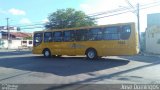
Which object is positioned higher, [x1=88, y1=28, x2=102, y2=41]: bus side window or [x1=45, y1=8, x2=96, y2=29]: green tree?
[x1=45, y1=8, x2=96, y2=29]: green tree

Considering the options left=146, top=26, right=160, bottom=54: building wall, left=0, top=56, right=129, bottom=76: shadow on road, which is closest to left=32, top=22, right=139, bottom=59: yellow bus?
left=0, top=56, right=129, bottom=76: shadow on road

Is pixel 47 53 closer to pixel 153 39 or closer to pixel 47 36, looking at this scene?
pixel 47 36

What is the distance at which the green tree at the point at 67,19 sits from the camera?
5784 centimetres

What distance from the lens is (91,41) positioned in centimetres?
2291

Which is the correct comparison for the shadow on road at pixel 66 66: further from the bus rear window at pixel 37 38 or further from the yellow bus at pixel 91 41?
the bus rear window at pixel 37 38

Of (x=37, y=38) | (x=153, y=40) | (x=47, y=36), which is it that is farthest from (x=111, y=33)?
(x=153, y=40)

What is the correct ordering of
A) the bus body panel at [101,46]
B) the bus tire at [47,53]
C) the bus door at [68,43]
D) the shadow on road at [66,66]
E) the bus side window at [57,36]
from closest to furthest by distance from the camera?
1. the shadow on road at [66,66]
2. the bus body panel at [101,46]
3. the bus door at [68,43]
4. the bus side window at [57,36]
5. the bus tire at [47,53]

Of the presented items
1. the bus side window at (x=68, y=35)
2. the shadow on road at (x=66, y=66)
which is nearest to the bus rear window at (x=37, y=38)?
the bus side window at (x=68, y=35)

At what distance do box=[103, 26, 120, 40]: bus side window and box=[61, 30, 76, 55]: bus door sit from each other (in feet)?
11.1

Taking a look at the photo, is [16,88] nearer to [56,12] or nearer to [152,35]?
[152,35]

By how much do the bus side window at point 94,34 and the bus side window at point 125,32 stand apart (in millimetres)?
2049

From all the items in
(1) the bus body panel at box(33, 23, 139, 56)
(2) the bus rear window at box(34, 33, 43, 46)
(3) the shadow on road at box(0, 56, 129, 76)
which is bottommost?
(3) the shadow on road at box(0, 56, 129, 76)

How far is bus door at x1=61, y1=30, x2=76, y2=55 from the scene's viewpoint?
80.0 ft

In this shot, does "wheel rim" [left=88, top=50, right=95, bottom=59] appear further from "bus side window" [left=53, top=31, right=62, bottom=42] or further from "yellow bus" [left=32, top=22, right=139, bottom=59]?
"bus side window" [left=53, top=31, right=62, bottom=42]
